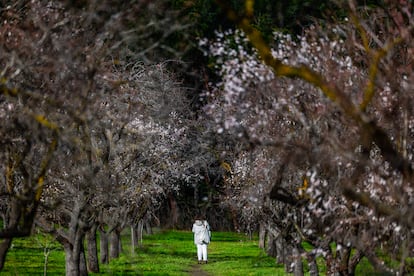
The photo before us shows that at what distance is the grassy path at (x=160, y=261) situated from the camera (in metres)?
25.8

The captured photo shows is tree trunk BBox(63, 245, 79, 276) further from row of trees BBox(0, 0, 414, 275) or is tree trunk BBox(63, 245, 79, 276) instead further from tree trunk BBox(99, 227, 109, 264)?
tree trunk BBox(99, 227, 109, 264)

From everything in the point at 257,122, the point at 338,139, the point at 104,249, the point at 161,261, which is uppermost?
the point at 257,122

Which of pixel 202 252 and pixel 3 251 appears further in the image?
pixel 202 252

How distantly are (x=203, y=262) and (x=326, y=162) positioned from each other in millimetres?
24396

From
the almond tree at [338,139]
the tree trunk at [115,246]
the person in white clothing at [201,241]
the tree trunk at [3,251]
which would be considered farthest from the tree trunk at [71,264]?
the tree trunk at [115,246]

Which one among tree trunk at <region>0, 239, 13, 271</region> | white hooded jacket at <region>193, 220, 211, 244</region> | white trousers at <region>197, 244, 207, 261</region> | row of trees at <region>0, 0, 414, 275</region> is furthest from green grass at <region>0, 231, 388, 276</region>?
tree trunk at <region>0, 239, 13, 271</region>

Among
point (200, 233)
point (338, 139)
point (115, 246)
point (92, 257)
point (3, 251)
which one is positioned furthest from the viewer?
point (115, 246)

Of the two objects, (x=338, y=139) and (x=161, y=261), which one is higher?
(x=338, y=139)

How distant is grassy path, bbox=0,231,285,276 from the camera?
84.7 ft

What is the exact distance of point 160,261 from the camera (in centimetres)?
3109

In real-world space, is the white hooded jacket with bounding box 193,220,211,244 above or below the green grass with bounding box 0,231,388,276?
above

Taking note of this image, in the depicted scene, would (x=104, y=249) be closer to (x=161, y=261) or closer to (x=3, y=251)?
(x=161, y=261)

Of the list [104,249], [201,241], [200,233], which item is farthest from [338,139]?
[200,233]

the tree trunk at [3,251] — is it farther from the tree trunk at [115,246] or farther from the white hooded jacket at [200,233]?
the tree trunk at [115,246]
